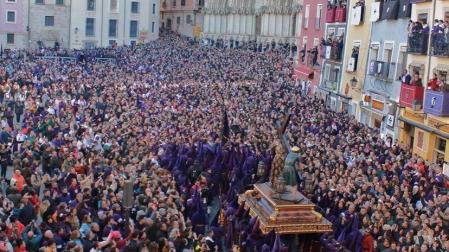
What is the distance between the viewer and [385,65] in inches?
1256

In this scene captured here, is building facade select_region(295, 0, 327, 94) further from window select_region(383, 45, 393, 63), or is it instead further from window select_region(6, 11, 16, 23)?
window select_region(6, 11, 16, 23)

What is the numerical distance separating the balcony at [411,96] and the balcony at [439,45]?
1.66 m

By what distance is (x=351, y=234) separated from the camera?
1547cm

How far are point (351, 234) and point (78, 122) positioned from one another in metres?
14.1

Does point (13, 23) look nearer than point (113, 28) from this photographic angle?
Yes

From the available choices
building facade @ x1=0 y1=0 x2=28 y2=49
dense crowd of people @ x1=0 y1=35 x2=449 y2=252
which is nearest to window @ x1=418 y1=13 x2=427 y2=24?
dense crowd of people @ x1=0 y1=35 x2=449 y2=252

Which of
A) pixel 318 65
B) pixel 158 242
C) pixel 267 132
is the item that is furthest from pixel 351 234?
pixel 318 65

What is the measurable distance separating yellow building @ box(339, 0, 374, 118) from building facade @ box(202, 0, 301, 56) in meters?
26.3

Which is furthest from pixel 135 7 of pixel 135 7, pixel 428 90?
pixel 428 90

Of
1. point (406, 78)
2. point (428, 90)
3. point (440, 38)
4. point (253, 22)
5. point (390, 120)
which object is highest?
point (253, 22)

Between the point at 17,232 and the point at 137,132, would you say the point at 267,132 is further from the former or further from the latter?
the point at 17,232

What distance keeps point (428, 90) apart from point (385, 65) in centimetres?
622

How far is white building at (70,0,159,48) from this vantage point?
2872 inches

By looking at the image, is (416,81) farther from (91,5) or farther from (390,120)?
(91,5)
